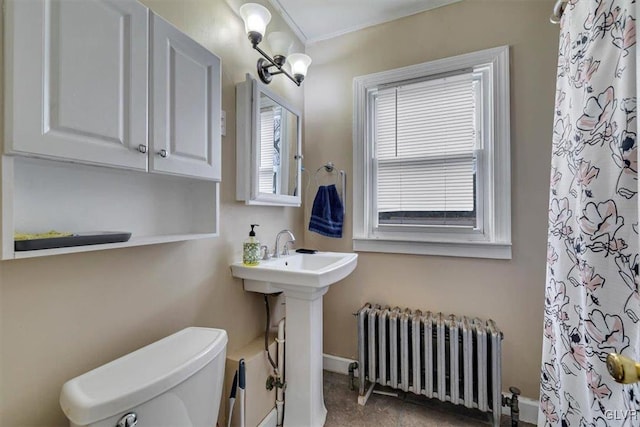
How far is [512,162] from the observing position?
1.61 m

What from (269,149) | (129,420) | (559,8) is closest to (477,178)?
(559,8)

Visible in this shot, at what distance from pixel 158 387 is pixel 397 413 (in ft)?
4.80

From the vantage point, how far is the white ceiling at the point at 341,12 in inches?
70.2

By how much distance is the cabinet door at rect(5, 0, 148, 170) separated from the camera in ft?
1.98

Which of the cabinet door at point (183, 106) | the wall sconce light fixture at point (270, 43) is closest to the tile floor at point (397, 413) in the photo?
the cabinet door at point (183, 106)

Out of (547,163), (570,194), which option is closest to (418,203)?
(547,163)

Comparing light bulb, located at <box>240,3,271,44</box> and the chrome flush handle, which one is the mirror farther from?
the chrome flush handle

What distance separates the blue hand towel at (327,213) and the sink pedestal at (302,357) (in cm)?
59

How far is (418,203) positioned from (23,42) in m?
1.86

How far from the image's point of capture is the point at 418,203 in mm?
1870

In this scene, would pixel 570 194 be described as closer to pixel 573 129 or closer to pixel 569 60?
pixel 573 129

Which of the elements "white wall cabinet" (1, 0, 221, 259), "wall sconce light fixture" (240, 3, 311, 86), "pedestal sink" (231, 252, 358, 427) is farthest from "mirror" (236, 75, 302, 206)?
"pedestal sink" (231, 252, 358, 427)

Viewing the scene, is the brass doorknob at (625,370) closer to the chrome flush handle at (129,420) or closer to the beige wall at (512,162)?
the chrome flush handle at (129,420)

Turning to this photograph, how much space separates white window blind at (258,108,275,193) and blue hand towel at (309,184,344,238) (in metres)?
0.46
